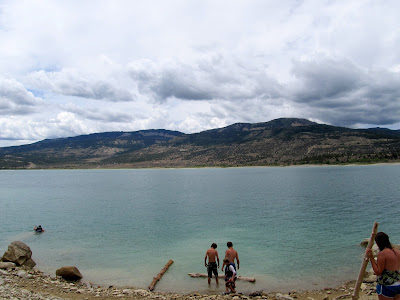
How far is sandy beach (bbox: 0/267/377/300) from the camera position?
46.1ft

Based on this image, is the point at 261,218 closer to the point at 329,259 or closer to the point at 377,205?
the point at 329,259

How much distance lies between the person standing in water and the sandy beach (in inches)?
225

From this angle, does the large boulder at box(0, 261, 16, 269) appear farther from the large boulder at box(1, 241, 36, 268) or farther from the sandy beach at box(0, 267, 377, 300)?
the sandy beach at box(0, 267, 377, 300)

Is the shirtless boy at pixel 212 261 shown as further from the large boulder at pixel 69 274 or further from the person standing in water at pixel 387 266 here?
the person standing in water at pixel 387 266

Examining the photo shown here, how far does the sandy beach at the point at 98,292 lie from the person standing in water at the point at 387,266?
18.8 ft

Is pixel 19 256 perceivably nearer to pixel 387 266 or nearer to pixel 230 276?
pixel 230 276

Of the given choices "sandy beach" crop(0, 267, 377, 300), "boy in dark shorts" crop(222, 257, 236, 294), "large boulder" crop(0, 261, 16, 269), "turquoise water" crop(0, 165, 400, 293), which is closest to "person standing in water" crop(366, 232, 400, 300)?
"sandy beach" crop(0, 267, 377, 300)

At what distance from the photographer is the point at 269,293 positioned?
15727 mm

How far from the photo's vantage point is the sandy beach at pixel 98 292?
46.1 ft

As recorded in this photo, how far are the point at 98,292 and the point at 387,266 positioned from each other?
13.4 metres

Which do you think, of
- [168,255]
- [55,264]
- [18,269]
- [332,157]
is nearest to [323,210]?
[168,255]

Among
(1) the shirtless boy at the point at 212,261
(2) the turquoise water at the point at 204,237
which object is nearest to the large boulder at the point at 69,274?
(2) the turquoise water at the point at 204,237

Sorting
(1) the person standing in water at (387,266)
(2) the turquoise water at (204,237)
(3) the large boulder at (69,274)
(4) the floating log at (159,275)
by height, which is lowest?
(2) the turquoise water at (204,237)

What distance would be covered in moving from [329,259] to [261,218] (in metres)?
16.1
